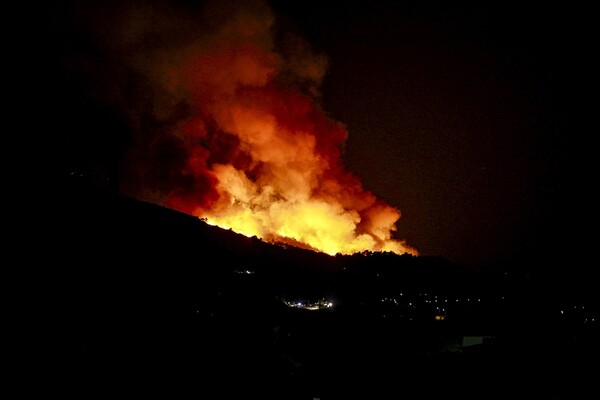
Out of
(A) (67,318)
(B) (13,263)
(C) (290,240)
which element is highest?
(C) (290,240)

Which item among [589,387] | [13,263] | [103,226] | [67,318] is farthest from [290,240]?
[589,387]

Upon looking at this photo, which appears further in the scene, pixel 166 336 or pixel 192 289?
pixel 192 289

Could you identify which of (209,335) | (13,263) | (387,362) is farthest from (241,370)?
(13,263)

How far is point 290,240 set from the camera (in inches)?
1927

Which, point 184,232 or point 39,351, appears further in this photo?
point 184,232

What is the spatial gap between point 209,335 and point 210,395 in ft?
9.50

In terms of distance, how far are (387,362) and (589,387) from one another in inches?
172

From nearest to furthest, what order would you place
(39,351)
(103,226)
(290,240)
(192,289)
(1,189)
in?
1. (39,351)
2. (192,289)
3. (1,189)
4. (103,226)
5. (290,240)

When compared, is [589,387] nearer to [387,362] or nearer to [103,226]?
[387,362]

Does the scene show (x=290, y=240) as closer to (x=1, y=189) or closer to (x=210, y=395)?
(x=1, y=189)

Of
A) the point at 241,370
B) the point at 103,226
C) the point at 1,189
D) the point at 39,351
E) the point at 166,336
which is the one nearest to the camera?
the point at 39,351

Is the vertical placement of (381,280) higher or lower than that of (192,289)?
higher

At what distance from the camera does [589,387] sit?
8.27 meters

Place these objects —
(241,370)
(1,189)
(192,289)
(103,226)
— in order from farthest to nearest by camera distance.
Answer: (103,226) → (1,189) → (192,289) → (241,370)
